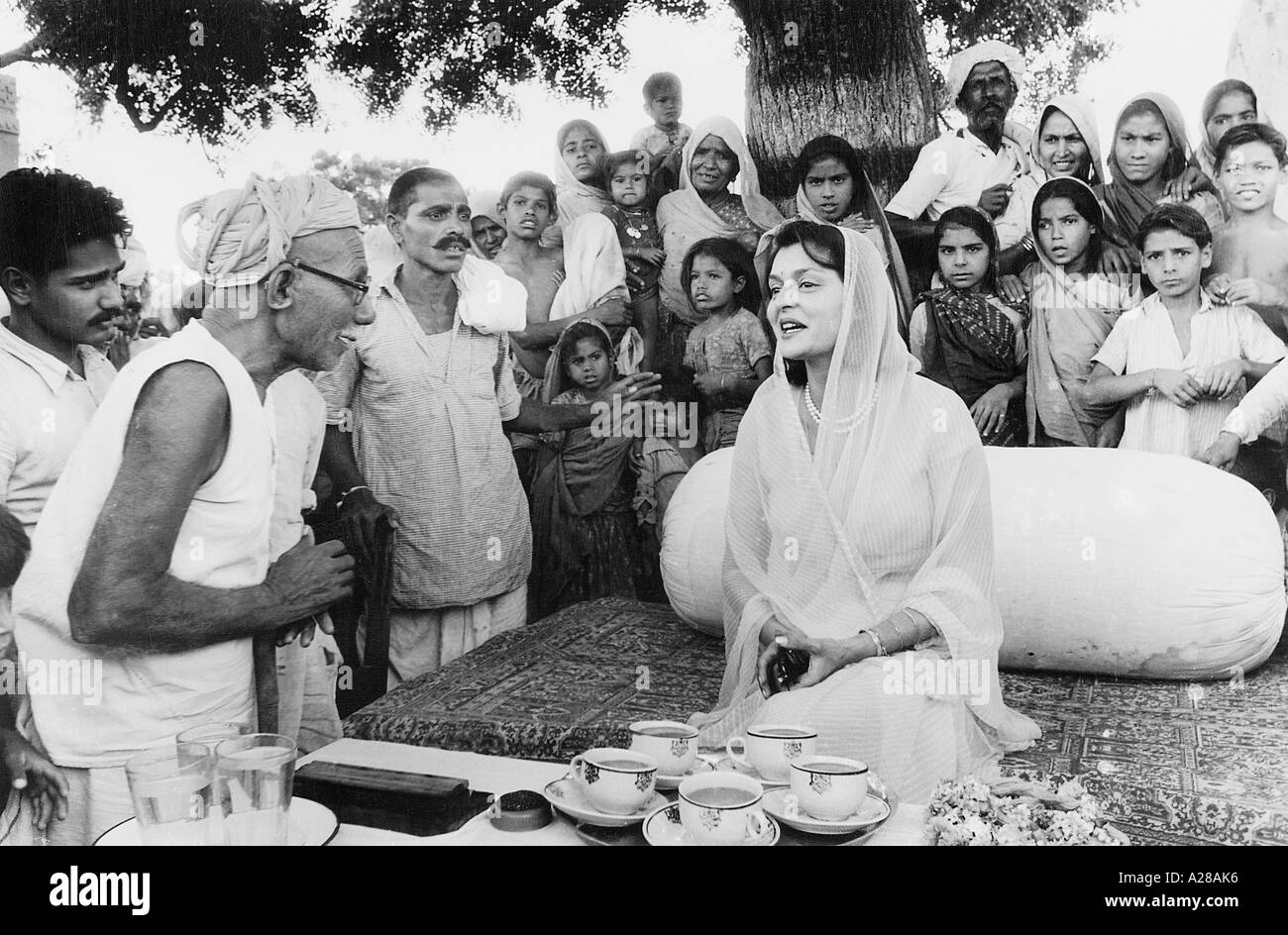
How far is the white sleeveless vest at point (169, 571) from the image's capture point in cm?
233

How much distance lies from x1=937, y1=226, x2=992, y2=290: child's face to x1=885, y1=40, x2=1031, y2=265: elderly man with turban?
0.04 m

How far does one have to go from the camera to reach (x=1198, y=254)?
2656 mm

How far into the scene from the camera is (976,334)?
9.35 ft

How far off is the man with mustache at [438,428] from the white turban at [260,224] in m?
0.34

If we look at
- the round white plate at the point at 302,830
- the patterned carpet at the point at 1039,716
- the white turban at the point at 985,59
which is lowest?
the patterned carpet at the point at 1039,716

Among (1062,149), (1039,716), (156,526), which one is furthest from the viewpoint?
(1062,149)

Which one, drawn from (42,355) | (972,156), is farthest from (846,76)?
(42,355)

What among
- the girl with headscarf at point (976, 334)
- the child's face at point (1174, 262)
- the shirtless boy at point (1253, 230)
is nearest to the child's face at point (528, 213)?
the girl with headscarf at point (976, 334)

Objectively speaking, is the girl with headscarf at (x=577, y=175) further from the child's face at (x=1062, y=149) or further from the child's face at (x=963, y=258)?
the child's face at (x=1062, y=149)

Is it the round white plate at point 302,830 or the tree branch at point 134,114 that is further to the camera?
the tree branch at point 134,114

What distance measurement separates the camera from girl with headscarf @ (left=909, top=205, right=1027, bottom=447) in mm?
2846

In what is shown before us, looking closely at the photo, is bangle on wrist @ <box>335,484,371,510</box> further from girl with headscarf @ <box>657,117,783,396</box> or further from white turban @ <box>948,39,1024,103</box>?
white turban @ <box>948,39,1024,103</box>

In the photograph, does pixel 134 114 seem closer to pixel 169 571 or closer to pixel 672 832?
pixel 169 571

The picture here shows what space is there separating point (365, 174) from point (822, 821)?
1975mm
